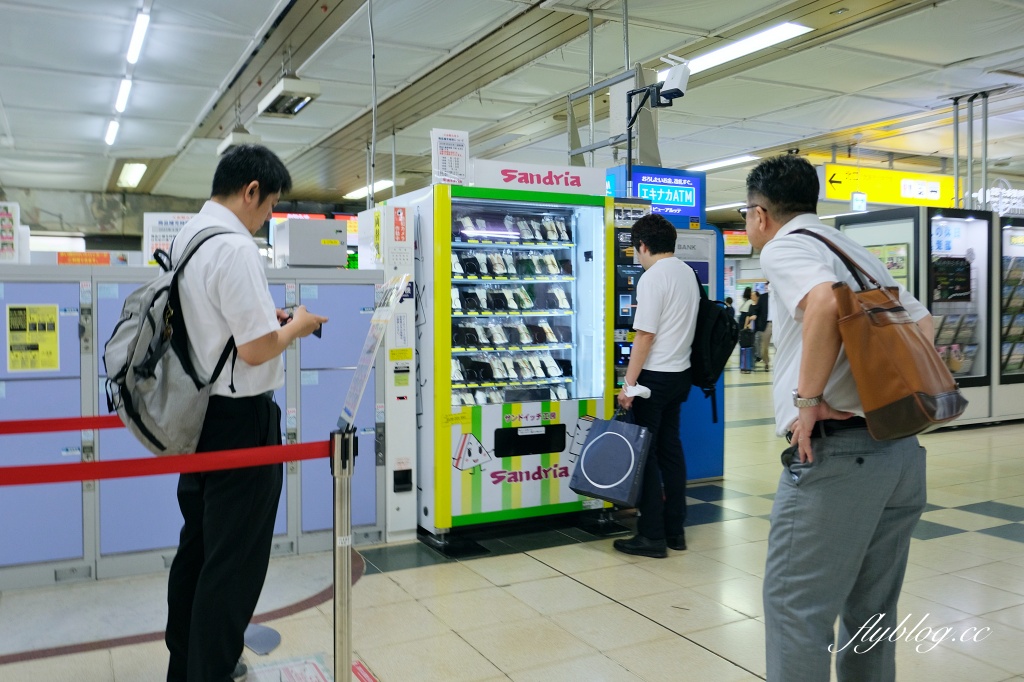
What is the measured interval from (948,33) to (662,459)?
16.7ft

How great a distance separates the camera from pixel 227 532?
7.66ft

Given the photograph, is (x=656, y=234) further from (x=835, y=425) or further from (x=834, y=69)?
(x=834, y=69)

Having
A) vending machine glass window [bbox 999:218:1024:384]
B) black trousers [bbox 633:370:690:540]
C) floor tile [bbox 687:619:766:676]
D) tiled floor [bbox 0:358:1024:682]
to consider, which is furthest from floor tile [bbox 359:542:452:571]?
vending machine glass window [bbox 999:218:1024:384]

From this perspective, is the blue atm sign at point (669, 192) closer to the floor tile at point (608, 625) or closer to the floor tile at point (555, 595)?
the floor tile at point (555, 595)

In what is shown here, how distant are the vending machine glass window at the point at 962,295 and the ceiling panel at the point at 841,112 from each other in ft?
5.95

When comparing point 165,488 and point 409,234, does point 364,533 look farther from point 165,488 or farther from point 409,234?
point 409,234

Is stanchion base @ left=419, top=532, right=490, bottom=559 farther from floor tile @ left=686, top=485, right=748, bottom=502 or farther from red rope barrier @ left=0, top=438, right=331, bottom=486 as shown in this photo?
red rope barrier @ left=0, top=438, right=331, bottom=486

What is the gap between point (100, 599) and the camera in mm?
3740

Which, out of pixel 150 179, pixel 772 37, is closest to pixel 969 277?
pixel 772 37

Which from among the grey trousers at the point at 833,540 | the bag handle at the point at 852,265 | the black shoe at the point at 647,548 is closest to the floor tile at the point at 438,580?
the black shoe at the point at 647,548

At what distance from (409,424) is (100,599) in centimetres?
176

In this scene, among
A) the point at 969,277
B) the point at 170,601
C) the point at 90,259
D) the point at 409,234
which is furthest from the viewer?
the point at 969,277

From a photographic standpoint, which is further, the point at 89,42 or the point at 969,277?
the point at 969,277

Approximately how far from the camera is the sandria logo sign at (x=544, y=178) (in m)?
4.71
